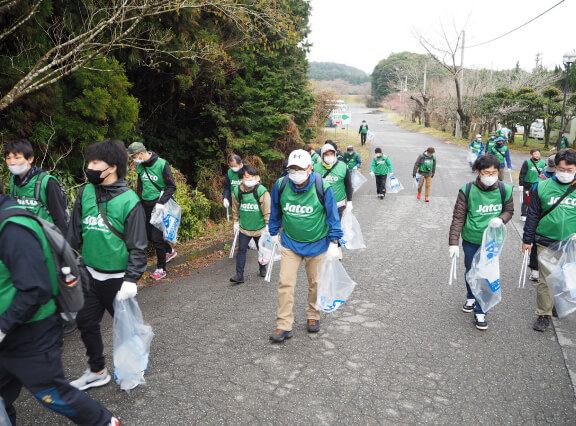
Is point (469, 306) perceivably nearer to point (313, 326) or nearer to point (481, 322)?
point (481, 322)

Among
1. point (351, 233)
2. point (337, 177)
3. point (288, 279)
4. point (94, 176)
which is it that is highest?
point (94, 176)

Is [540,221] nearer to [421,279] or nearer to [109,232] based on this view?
[421,279]

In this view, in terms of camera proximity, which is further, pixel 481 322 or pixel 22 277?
pixel 481 322

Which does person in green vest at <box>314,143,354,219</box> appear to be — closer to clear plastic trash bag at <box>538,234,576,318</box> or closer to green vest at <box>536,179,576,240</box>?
green vest at <box>536,179,576,240</box>

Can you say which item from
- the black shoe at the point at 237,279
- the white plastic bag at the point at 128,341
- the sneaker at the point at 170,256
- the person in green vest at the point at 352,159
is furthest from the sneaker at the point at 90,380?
the person in green vest at the point at 352,159

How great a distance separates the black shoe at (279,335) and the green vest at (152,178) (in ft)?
9.45

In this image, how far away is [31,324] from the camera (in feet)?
7.76

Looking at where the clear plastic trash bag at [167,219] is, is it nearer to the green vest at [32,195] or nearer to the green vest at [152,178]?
the green vest at [152,178]

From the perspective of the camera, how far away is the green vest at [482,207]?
4535mm

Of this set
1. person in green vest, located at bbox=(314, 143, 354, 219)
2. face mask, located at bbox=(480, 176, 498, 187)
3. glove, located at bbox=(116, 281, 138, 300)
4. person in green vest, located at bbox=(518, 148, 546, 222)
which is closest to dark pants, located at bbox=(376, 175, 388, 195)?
person in green vest, located at bbox=(518, 148, 546, 222)

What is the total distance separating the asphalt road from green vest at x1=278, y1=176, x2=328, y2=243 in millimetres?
1125

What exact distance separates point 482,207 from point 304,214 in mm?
1984

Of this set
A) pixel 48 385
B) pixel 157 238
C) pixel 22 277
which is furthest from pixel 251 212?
pixel 22 277

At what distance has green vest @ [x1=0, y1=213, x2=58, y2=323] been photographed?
2.23m
